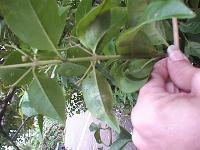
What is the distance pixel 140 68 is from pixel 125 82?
0.03 m

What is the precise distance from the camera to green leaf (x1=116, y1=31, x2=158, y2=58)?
1.28 feet

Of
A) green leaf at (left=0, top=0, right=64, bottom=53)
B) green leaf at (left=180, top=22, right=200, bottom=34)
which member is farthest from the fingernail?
green leaf at (left=180, top=22, right=200, bottom=34)

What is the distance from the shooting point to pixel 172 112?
0.34 m

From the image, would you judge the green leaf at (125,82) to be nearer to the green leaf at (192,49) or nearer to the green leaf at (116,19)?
the green leaf at (116,19)

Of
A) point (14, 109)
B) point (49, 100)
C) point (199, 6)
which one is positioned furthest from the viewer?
point (14, 109)

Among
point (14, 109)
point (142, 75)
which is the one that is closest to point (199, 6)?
point (142, 75)

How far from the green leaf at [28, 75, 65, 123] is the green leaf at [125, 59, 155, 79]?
0.08m

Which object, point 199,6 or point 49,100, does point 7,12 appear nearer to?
point 49,100

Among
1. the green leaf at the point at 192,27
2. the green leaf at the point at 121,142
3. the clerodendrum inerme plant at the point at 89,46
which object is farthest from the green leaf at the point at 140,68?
the green leaf at the point at 121,142

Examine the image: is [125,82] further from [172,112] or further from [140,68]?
[172,112]

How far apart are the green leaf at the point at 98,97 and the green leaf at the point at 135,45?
50mm

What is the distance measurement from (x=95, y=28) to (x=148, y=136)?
0.41ft

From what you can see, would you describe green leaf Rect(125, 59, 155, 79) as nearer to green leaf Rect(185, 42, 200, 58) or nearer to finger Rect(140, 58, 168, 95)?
finger Rect(140, 58, 168, 95)

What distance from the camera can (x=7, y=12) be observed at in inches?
15.6
